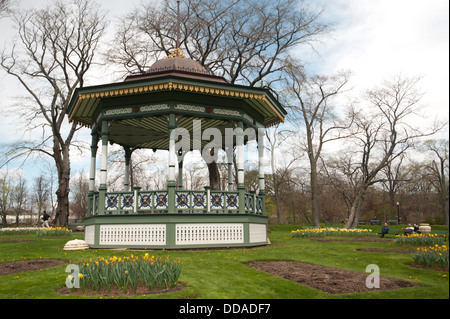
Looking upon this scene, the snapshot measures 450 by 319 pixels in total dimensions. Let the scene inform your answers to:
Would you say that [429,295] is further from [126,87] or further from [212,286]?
[126,87]

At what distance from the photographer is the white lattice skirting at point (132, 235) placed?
12.6 meters

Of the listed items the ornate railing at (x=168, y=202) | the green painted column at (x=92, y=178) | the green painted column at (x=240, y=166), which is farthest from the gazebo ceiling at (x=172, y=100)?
the ornate railing at (x=168, y=202)

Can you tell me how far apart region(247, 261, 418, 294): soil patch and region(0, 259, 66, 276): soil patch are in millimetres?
5309

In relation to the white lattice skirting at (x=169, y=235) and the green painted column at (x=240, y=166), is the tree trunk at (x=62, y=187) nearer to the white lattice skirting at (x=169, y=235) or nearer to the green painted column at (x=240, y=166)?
the white lattice skirting at (x=169, y=235)

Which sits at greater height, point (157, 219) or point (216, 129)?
point (216, 129)

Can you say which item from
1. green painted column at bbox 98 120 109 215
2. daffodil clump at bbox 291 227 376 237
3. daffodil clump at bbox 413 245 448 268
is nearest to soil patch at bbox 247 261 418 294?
daffodil clump at bbox 413 245 448 268

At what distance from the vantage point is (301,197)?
61.9m

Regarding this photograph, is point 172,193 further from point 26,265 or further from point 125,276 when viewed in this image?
point 125,276

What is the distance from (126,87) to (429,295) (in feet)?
37.3

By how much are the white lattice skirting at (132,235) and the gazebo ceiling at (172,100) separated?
4.20 meters

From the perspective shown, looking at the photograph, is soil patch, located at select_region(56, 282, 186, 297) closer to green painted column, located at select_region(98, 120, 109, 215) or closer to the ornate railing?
the ornate railing

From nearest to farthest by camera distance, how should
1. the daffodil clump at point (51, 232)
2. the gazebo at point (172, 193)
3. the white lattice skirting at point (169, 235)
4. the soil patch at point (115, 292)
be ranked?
the soil patch at point (115, 292)
the white lattice skirting at point (169, 235)
the gazebo at point (172, 193)
the daffodil clump at point (51, 232)

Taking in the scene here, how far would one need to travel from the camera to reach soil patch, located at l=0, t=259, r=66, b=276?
27.7 ft
